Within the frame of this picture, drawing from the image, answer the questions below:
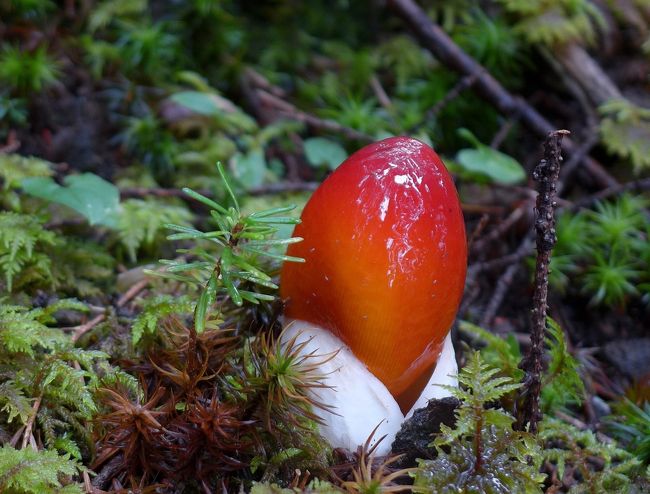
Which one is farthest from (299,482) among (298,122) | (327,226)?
(298,122)

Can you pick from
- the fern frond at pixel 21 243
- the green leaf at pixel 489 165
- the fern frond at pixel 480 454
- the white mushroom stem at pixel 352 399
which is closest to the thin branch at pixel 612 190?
the green leaf at pixel 489 165

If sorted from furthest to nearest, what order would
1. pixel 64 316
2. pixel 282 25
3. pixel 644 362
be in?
1. pixel 282 25
2. pixel 644 362
3. pixel 64 316

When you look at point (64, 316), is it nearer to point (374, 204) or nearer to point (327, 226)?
point (327, 226)

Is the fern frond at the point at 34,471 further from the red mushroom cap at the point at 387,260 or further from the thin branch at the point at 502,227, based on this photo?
the thin branch at the point at 502,227

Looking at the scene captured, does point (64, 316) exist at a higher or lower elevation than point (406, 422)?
lower

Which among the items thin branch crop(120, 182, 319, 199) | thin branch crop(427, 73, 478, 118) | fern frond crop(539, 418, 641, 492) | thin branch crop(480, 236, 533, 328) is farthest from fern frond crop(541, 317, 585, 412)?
thin branch crop(427, 73, 478, 118)
